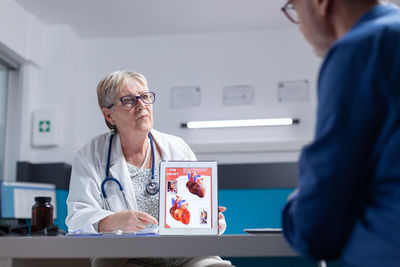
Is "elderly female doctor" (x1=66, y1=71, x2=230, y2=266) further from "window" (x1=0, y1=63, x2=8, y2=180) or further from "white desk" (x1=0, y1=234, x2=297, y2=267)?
"window" (x1=0, y1=63, x2=8, y2=180)

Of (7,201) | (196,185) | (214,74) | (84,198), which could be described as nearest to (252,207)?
(214,74)

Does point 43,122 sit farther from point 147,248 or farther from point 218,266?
point 147,248

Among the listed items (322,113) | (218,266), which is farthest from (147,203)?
(322,113)

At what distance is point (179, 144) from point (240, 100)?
1.97 meters

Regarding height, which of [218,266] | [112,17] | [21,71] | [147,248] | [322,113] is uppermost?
[112,17]

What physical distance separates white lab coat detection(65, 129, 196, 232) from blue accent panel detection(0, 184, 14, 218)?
163 cm

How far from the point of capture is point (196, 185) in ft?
4.97

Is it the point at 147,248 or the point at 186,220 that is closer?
the point at 147,248

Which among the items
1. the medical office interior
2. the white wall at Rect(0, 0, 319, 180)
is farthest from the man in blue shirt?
the white wall at Rect(0, 0, 319, 180)

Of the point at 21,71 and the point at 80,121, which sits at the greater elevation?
the point at 21,71

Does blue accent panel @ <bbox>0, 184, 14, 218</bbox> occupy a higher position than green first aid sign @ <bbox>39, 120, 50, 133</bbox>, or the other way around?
green first aid sign @ <bbox>39, 120, 50, 133</bbox>

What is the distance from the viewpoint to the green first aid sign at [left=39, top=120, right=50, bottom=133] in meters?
3.88

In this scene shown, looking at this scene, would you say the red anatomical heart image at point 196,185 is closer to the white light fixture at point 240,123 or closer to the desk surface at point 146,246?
the desk surface at point 146,246

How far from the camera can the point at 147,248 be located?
3.65ft
